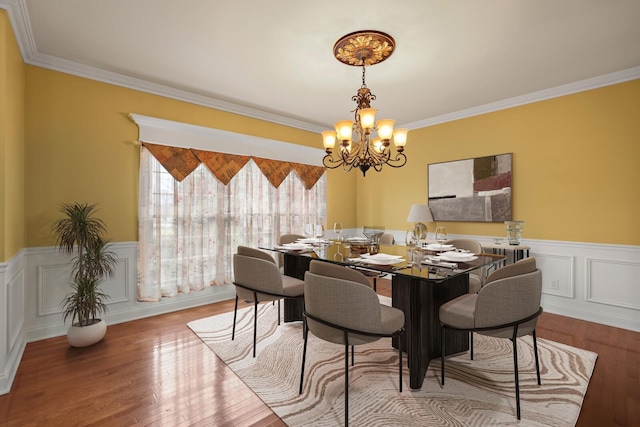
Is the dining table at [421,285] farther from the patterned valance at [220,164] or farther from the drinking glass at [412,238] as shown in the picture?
the patterned valance at [220,164]

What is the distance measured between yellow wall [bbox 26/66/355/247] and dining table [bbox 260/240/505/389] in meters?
2.12

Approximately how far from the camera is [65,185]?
3072mm

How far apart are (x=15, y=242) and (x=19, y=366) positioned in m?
0.98

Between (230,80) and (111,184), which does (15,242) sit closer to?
(111,184)

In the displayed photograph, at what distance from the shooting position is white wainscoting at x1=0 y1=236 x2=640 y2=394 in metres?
2.67

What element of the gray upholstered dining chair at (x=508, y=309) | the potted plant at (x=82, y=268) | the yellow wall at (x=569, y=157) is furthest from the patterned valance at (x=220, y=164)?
the gray upholstered dining chair at (x=508, y=309)

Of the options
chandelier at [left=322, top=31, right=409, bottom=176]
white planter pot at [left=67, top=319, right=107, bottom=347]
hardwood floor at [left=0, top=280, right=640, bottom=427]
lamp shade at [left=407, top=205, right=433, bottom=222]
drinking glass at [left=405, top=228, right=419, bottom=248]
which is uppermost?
chandelier at [left=322, top=31, right=409, bottom=176]

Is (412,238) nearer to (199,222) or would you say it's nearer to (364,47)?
(364,47)

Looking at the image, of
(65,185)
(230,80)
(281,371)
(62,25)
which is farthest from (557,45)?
(65,185)

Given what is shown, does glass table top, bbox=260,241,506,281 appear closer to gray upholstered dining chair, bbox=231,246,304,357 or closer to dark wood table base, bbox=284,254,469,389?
dark wood table base, bbox=284,254,469,389

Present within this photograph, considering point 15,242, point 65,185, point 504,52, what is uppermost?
point 504,52

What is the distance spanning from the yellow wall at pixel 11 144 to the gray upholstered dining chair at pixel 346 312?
2.20 meters

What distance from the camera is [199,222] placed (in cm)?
391

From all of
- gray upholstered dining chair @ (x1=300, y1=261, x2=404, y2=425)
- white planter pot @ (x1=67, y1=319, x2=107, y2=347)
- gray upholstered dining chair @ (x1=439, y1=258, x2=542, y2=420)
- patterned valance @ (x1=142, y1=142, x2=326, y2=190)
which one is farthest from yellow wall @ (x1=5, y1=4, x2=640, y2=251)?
gray upholstered dining chair @ (x1=439, y1=258, x2=542, y2=420)
